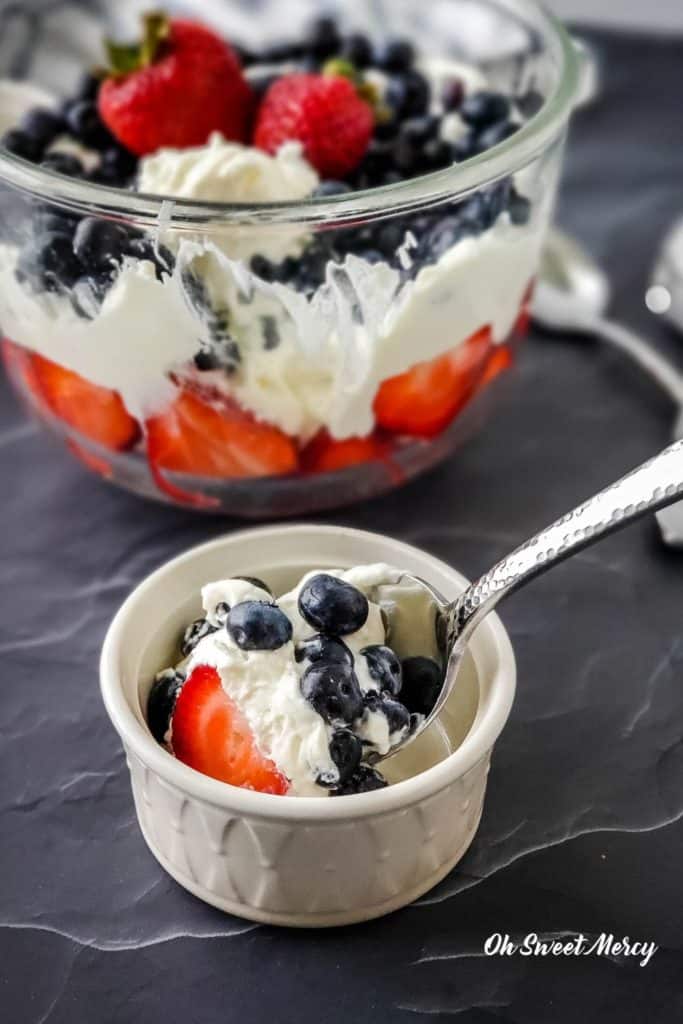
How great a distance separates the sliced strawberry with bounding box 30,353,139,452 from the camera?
87 cm

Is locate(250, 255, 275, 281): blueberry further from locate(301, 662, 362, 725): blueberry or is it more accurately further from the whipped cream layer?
locate(301, 662, 362, 725): blueberry

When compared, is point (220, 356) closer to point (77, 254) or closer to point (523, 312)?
point (77, 254)

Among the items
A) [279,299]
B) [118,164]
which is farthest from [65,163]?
[279,299]

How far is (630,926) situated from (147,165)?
65 cm

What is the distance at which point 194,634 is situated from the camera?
72cm

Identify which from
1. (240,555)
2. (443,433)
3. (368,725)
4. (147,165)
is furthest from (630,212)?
(368,725)

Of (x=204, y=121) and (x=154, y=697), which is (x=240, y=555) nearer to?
(x=154, y=697)

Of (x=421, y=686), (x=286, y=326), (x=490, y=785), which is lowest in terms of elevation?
(x=490, y=785)

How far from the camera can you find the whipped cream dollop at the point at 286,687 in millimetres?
627

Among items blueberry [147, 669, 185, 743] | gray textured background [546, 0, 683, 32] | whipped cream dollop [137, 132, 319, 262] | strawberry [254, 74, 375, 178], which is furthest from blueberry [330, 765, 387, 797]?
gray textured background [546, 0, 683, 32]

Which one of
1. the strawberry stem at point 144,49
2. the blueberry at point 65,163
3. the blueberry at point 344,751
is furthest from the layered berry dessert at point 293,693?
the strawberry stem at point 144,49

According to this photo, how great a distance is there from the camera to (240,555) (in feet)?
2.55

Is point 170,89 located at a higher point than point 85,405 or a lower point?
higher

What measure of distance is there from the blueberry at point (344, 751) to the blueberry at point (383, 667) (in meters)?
0.04
